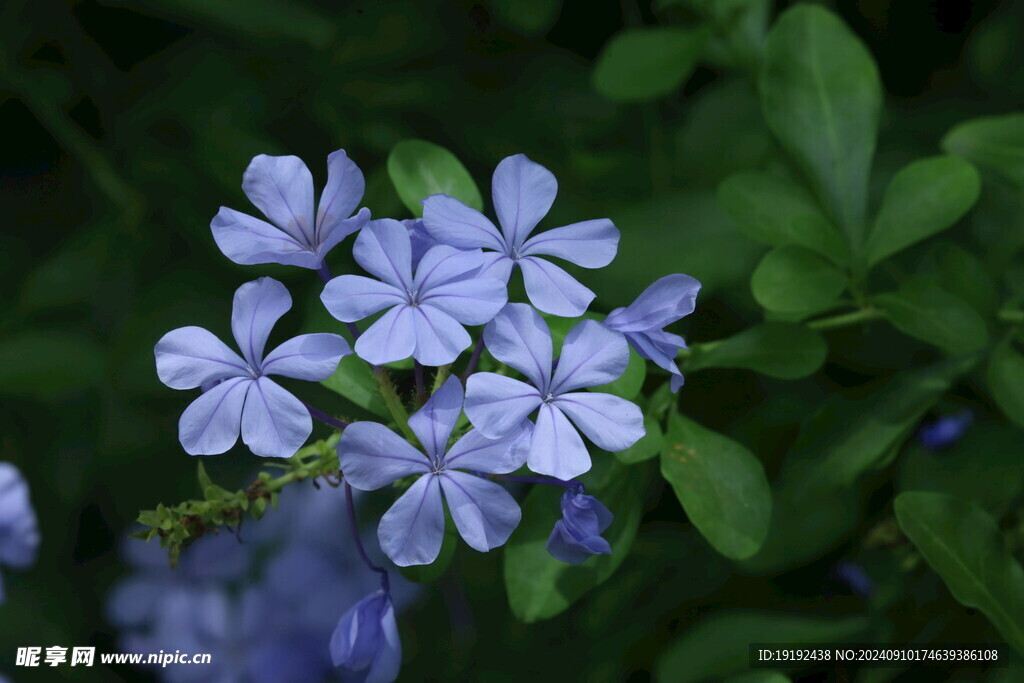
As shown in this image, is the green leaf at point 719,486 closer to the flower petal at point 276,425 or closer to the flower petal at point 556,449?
the flower petal at point 556,449

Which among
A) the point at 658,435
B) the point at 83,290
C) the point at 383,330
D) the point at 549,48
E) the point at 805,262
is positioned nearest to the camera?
the point at 383,330

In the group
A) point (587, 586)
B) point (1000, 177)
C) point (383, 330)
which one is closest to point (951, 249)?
point (1000, 177)

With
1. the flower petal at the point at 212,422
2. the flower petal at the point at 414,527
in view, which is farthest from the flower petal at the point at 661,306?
the flower petal at the point at 212,422

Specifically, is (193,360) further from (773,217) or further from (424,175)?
(773,217)

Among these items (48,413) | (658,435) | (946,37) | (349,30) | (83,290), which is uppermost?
(946,37)

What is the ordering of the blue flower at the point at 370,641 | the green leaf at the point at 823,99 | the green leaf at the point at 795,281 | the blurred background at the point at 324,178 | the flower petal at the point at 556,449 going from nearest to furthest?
the flower petal at the point at 556,449
the blue flower at the point at 370,641
the green leaf at the point at 795,281
the green leaf at the point at 823,99
the blurred background at the point at 324,178

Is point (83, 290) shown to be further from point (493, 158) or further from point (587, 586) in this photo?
point (587, 586)

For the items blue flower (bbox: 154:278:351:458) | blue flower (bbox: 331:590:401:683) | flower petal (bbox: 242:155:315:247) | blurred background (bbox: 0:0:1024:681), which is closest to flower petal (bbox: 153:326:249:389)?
blue flower (bbox: 154:278:351:458)

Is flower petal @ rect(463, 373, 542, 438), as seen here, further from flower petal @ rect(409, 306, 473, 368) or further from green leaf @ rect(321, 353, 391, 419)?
green leaf @ rect(321, 353, 391, 419)
